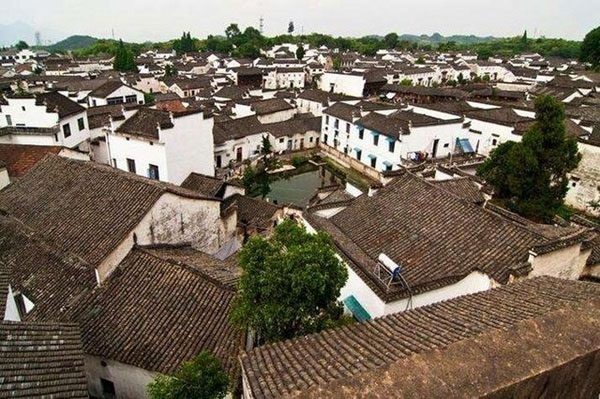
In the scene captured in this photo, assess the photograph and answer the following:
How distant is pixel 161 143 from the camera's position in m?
24.9

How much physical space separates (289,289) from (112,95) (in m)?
49.0

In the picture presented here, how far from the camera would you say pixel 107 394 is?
13.2m

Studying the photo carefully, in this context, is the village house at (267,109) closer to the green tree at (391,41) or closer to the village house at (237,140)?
the village house at (237,140)

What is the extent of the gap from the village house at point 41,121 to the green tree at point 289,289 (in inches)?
1069

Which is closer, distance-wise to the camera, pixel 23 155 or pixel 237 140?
pixel 23 155

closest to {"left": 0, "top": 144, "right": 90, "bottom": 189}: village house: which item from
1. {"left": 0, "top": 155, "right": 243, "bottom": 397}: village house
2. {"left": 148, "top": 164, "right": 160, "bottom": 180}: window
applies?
{"left": 148, "top": 164, "right": 160, "bottom": 180}: window

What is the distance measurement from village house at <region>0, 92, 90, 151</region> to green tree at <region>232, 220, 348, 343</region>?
2716cm

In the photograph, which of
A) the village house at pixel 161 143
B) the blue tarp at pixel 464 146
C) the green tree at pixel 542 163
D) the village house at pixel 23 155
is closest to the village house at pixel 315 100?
the blue tarp at pixel 464 146

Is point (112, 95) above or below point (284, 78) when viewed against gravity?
above

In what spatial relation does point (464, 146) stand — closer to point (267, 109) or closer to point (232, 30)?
point (267, 109)

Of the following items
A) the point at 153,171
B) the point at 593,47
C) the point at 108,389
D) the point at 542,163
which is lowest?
the point at 108,389

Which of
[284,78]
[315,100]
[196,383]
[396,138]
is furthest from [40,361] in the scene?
Answer: [284,78]

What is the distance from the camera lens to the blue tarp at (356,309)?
1238cm

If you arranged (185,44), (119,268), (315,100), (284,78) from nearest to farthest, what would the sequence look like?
(119,268)
(315,100)
(284,78)
(185,44)
